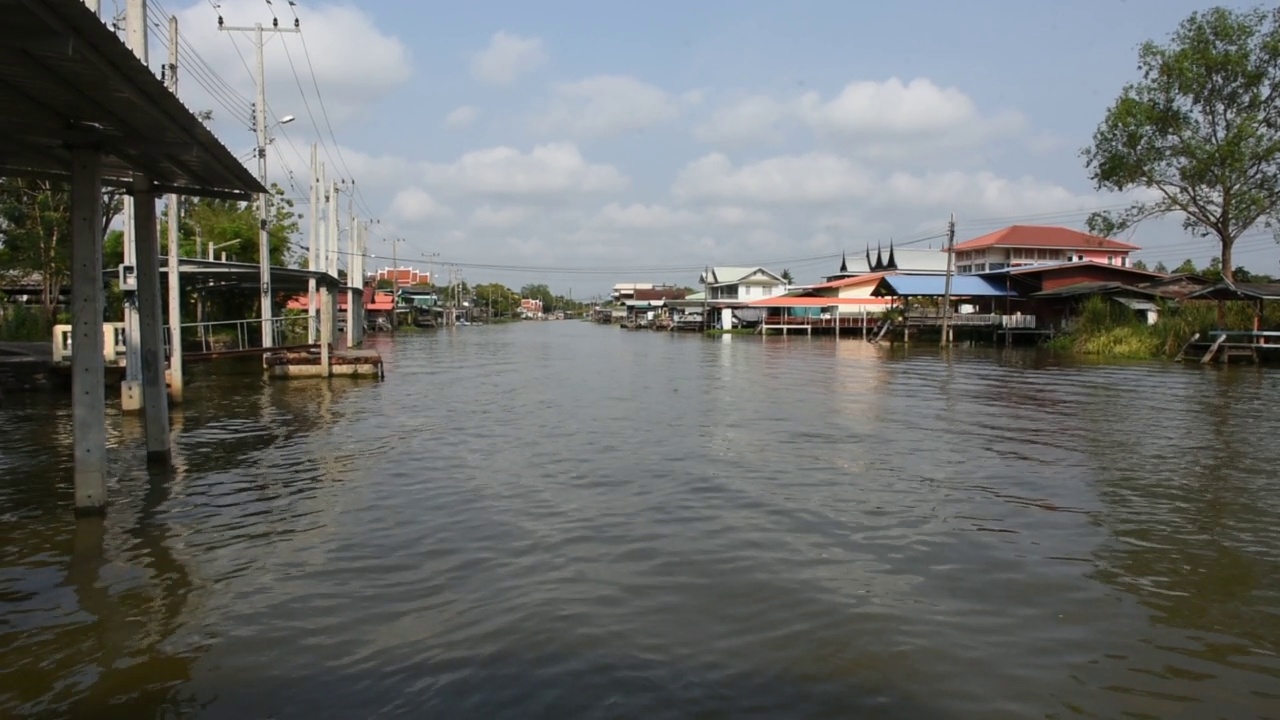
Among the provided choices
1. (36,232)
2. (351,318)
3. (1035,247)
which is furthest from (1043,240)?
(36,232)

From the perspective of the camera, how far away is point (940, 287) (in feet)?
174

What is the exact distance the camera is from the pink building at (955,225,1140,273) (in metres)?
75.8

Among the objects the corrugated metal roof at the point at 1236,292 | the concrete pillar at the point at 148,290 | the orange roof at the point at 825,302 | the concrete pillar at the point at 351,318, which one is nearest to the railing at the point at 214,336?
the concrete pillar at the point at 148,290

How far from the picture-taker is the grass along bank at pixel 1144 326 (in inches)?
1347

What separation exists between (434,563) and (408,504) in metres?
2.16

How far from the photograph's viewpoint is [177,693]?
189 inches

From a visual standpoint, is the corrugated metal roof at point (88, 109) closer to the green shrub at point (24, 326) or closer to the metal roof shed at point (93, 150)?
the metal roof shed at point (93, 150)

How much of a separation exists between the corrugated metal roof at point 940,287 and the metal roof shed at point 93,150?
153 ft

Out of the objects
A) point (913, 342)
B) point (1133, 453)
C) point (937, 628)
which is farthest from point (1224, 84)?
point (937, 628)

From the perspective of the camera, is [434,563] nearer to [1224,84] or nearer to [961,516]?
[961,516]

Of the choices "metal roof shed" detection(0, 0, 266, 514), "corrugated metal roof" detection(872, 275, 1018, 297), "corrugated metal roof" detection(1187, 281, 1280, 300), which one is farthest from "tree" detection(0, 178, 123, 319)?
"corrugated metal roof" detection(872, 275, 1018, 297)

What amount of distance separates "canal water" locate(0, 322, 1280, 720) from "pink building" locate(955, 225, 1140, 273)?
66378 mm

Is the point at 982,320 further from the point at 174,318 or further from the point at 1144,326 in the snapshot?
the point at 174,318

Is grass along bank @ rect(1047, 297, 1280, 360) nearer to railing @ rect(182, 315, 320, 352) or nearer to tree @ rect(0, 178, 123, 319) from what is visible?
railing @ rect(182, 315, 320, 352)
